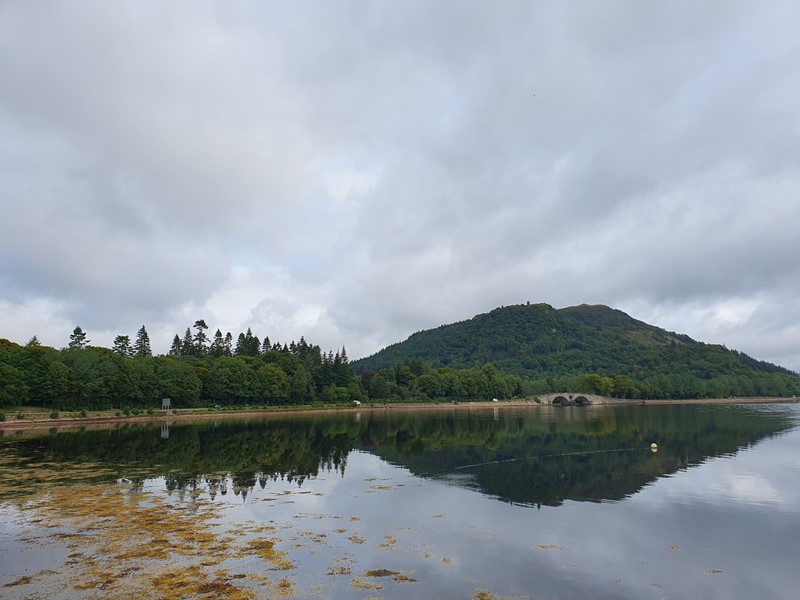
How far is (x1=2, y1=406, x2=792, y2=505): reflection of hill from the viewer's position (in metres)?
32.8

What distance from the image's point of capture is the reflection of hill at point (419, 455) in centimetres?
3278

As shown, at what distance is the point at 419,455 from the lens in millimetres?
47438

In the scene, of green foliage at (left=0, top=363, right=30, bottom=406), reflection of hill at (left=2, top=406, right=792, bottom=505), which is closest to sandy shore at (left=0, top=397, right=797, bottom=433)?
green foliage at (left=0, top=363, right=30, bottom=406)

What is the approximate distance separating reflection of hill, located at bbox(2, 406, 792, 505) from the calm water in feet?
1.19

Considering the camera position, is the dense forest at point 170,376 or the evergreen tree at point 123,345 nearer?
the dense forest at point 170,376

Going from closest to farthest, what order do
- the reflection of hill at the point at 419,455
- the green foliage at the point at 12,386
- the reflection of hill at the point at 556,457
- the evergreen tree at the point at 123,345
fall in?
the reflection of hill at the point at 556,457 < the reflection of hill at the point at 419,455 < the green foliage at the point at 12,386 < the evergreen tree at the point at 123,345

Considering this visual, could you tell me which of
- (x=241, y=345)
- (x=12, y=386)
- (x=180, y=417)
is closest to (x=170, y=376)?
(x=180, y=417)

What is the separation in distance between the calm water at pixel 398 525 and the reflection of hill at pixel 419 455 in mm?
361

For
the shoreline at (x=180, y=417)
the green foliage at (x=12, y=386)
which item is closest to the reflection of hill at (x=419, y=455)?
the shoreline at (x=180, y=417)

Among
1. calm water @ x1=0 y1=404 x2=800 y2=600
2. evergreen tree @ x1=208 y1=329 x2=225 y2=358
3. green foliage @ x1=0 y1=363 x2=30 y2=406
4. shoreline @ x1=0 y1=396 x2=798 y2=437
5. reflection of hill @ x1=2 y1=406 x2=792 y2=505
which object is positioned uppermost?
evergreen tree @ x1=208 y1=329 x2=225 y2=358

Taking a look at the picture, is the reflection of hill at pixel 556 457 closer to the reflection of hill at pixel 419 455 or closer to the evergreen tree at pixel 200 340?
the reflection of hill at pixel 419 455

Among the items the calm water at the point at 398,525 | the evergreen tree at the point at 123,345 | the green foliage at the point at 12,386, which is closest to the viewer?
the calm water at the point at 398,525

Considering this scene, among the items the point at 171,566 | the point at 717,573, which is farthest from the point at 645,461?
the point at 171,566

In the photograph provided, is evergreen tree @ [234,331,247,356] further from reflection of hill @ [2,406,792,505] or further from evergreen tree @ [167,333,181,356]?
reflection of hill @ [2,406,792,505]
